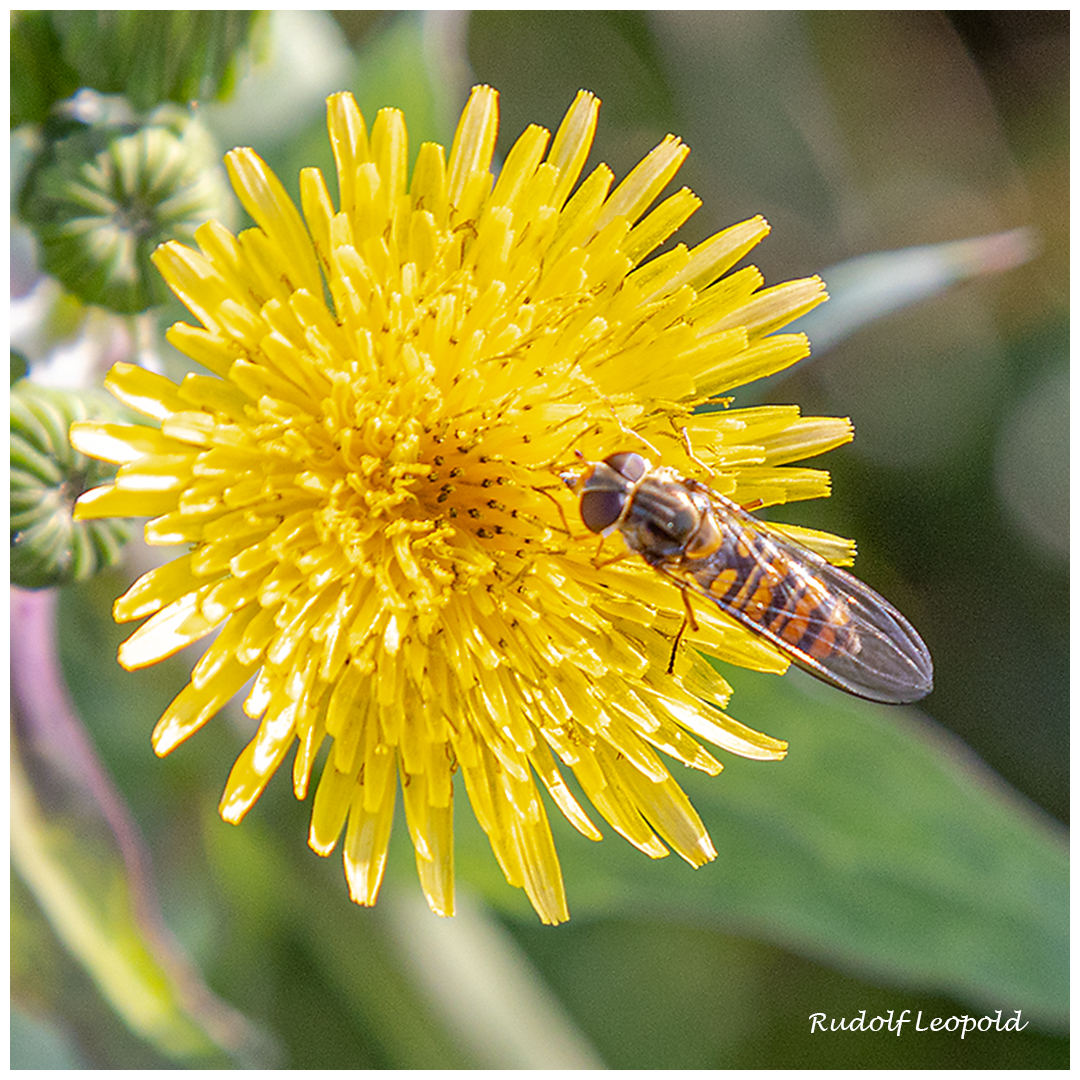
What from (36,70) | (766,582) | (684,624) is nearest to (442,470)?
(684,624)

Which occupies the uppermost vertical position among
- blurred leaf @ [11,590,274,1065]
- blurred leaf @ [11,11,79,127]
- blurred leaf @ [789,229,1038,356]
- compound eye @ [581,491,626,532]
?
blurred leaf @ [11,11,79,127]

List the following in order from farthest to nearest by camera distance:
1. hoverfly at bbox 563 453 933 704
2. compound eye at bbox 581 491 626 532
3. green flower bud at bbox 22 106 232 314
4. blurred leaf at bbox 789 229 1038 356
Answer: blurred leaf at bbox 789 229 1038 356 → green flower bud at bbox 22 106 232 314 → hoverfly at bbox 563 453 933 704 → compound eye at bbox 581 491 626 532

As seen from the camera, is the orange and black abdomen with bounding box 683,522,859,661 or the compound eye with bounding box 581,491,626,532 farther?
the orange and black abdomen with bounding box 683,522,859,661

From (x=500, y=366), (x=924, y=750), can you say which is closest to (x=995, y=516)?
(x=924, y=750)

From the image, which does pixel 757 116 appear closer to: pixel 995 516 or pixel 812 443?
pixel 995 516

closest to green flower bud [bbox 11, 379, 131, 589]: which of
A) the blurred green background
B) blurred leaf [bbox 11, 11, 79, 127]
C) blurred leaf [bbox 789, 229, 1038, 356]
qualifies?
the blurred green background

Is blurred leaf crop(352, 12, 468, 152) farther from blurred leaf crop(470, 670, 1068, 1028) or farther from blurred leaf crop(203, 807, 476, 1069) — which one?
blurred leaf crop(203, 807, 476, 1069)

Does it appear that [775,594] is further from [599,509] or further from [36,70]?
[36,70]

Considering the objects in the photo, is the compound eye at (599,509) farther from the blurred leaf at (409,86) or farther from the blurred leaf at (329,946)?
the blurred leaf at (329,946)
